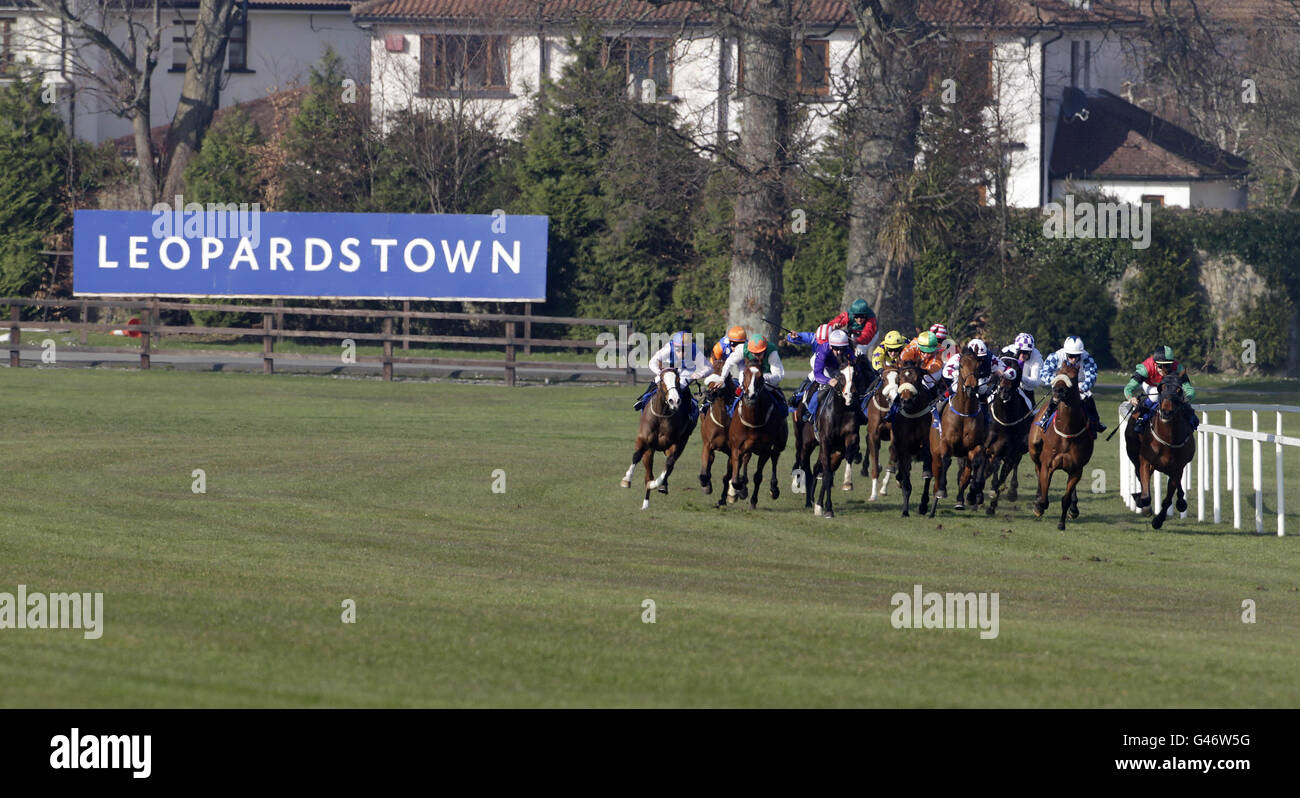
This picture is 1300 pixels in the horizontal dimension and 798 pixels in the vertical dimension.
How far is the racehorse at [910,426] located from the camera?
17656mm

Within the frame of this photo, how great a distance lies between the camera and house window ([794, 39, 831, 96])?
105 ft

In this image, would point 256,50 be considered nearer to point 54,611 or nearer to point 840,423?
point 840,423

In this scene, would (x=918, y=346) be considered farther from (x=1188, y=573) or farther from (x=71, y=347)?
(x=71, y=347)

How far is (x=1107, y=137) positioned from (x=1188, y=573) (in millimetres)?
37882

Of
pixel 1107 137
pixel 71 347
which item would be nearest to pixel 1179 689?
pixel 71 347

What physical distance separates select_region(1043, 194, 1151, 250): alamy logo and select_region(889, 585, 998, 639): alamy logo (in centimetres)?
2611

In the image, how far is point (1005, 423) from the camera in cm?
1766

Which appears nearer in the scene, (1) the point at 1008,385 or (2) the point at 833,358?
(1) the point at 1008,385

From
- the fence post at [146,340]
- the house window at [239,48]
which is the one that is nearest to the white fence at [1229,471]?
the fence post at [146,340]

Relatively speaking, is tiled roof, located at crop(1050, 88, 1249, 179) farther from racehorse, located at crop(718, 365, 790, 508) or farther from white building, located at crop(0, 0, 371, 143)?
racehorse, located at crop(718, 365, 790, 508)

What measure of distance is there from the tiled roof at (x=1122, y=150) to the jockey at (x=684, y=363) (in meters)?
31.0

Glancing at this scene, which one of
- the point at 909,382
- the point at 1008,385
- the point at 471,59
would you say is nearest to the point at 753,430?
the point at 909,382
